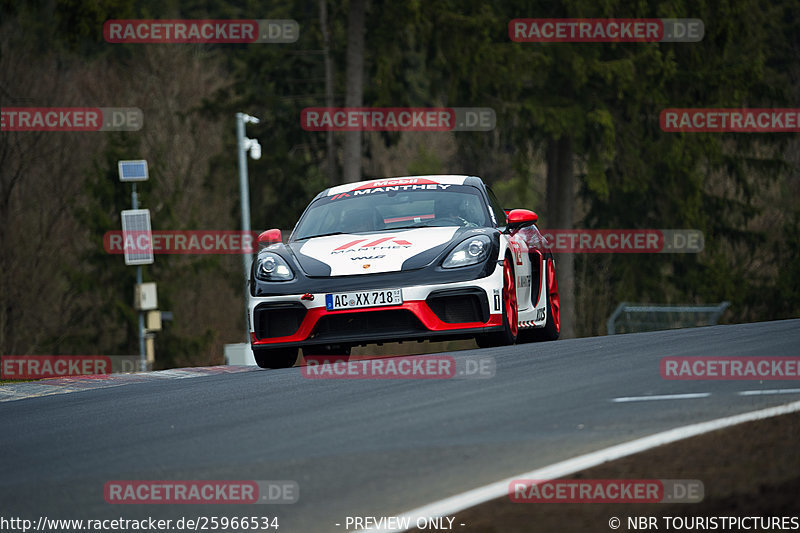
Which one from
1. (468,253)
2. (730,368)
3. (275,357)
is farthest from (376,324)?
(730,368)

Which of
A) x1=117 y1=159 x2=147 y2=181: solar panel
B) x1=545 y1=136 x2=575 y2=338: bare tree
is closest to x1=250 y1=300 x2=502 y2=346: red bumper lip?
x1=545 y1=136 x2=575 y2=338: bare tree

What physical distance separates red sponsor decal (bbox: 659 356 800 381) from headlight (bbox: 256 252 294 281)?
10.7 feet

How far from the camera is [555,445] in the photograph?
5984mm

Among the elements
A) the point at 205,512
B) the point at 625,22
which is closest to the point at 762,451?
the point at 205,512

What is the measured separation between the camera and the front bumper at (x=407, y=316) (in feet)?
33.0

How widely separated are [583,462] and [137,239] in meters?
34.0

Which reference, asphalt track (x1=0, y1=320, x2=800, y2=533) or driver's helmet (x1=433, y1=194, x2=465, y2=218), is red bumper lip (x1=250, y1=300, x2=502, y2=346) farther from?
driver's helmet (x1=433, y1=194, x2=465, y2=218)

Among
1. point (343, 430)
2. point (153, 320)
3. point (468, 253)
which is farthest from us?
point (153, 320)

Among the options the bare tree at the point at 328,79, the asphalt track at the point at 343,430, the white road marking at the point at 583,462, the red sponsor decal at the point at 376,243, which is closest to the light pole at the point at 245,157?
the bare tree at the point at 328,79

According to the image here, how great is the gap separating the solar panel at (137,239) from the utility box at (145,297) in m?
0.96

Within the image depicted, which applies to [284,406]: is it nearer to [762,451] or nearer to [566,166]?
[762,451]

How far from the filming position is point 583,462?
5.52 meters

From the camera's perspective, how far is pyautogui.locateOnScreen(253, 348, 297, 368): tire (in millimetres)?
10719

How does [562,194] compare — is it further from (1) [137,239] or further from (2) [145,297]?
(1) [137,239]
